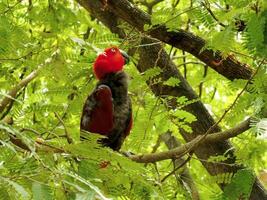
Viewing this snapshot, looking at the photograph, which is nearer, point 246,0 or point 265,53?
point 265,53

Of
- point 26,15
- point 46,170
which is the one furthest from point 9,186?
point 26,15

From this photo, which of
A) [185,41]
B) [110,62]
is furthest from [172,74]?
[110,62]

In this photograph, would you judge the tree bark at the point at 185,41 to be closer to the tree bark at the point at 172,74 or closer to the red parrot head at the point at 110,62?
the tree bark at the point at 172,74

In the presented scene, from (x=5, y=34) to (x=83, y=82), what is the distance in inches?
53.3

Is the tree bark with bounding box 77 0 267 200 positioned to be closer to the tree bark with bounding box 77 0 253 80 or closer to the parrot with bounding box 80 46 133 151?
the tree bark with bounding box 77 0 253 80

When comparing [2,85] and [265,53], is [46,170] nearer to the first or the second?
[265,53]

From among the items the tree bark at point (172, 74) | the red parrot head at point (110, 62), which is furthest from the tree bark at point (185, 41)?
the red parrot head at point (110, 62)

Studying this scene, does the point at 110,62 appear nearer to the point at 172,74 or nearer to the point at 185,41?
the point at 185,41

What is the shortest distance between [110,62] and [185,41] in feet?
2.02

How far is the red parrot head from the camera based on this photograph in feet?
11.6

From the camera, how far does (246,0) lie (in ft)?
6.82

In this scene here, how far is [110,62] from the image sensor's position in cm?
364

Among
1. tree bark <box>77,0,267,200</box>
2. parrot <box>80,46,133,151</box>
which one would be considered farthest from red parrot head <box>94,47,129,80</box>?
tree bark <box>77,0,267,200</box>

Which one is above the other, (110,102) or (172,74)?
(172,74)
